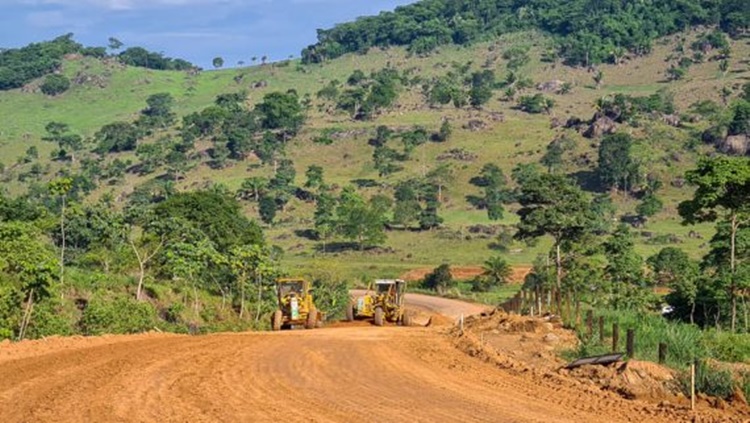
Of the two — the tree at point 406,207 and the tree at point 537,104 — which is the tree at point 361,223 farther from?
the tree at point 537,104

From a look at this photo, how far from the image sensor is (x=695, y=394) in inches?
643

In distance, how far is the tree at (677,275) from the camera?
46.2m

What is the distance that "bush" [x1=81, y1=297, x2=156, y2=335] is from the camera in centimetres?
3491

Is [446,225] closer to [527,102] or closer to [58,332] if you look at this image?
[527,102]

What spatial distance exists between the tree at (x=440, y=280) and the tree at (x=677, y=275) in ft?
60.1

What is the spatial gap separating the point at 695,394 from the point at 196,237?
144 feet

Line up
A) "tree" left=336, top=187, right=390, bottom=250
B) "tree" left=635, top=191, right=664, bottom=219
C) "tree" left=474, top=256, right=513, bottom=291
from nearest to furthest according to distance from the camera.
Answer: "tree" left=474, top=256, right=513, bottom=291 < "tree" left=336, top=187, right=390, bottom=250 < "tree" left=635, top=191, right=664, bottom=219

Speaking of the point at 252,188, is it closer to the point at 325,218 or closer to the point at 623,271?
the point at 325,218

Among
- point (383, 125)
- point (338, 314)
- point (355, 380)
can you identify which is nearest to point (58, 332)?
point (355, 380)

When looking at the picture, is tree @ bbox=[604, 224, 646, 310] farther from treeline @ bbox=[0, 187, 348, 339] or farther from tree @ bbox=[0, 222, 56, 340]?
tree @ bbox=[0, 222, 56, 340]

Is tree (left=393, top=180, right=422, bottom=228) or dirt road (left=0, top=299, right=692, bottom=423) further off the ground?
dirt road (left=0, top=299, right=692, bottom=423)

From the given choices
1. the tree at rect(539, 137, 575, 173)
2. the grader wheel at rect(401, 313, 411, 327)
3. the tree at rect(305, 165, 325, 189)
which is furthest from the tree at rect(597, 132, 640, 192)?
the grader wheel at rect(401, 313, 411, 327)

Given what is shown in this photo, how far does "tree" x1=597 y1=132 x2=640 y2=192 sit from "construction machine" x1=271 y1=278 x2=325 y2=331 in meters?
86.6

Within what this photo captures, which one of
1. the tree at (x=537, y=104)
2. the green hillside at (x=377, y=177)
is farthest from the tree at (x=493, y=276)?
the tree at (x=537, y=104)
